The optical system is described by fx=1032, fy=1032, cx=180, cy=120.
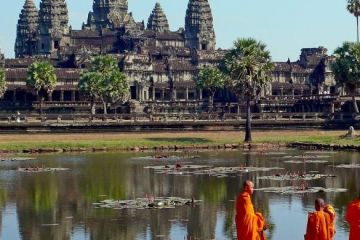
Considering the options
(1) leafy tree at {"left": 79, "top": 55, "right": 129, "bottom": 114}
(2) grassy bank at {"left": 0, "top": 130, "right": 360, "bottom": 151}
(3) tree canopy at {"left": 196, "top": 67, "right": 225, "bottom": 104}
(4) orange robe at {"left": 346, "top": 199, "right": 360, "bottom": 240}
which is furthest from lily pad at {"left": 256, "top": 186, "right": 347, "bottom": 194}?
(3) tree canopy at {"left": 196, "top": 67, "right": 225, "bottom": 104}

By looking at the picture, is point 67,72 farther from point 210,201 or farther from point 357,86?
point 210,201

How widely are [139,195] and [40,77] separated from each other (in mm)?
112758

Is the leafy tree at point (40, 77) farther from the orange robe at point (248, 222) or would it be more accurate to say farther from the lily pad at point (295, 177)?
the orange robe at point (248, 222)

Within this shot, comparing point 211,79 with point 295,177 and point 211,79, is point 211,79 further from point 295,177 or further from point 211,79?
point 295,177

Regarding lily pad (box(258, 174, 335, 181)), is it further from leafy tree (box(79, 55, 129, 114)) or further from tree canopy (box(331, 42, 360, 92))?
leafy tree (box(79, 55, 129, 114))

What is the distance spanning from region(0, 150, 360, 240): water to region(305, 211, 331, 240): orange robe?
34.4 feet

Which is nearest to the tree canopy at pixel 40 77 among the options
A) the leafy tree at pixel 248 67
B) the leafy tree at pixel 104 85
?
the leafy tree at pixel 104 85

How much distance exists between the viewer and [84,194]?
56094 millimetres

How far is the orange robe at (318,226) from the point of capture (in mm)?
29172

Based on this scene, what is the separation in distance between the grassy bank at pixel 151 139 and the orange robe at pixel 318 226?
66.1 metres

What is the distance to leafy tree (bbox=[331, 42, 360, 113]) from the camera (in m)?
127

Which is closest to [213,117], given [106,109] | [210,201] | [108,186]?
[106,109]

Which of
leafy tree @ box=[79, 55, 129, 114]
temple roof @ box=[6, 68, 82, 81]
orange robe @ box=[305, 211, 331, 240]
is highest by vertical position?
temple roof @ box=[6, 68, 82, 81]

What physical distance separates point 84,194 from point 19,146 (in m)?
40.7
